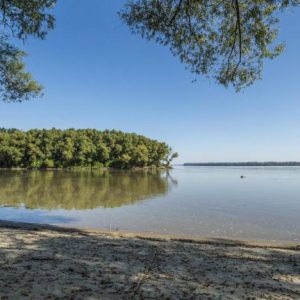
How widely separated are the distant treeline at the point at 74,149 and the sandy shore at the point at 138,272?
99434 mm

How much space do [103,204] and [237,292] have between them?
19.2m

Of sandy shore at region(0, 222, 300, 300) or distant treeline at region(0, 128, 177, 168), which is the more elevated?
distant treeline at region(0, 128, 177, 168)

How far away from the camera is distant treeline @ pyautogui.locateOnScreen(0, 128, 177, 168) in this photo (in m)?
104

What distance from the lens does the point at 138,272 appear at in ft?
19.8

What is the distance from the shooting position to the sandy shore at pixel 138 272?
4953mm

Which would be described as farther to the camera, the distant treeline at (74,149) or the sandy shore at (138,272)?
the distant treeline at (74,149)

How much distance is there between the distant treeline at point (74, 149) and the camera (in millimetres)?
103938

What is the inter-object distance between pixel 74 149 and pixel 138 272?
112m

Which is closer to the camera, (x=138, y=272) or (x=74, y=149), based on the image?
(x=138, y=272)

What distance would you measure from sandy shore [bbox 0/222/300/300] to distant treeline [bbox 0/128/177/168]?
99434 millimetres

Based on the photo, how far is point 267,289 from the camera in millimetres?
5371

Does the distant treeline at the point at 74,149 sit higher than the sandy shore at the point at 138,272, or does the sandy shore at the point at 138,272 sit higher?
the distant treeline at the point at 74,149

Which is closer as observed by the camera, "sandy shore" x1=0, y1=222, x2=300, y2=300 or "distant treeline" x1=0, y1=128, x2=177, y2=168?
"sandy shore" x1=0, y1=222, x2=300, y2=300

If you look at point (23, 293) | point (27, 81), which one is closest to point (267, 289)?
point (23, 293)
